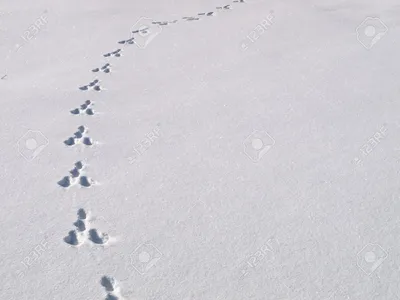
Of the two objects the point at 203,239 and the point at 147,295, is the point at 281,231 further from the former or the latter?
the point at 147,295

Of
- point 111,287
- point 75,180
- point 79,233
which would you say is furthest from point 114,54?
point 111,287

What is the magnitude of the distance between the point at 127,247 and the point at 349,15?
4.55m

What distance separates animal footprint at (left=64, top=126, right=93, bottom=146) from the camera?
3.48 metres

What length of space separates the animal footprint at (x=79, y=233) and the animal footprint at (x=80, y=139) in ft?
2.84


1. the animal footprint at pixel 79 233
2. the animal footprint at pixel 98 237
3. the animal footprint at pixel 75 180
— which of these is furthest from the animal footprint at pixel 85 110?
the animal footprint at pixel 98 237

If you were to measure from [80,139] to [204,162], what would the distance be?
0.95 metres

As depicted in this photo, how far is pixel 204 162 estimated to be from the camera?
3.16m

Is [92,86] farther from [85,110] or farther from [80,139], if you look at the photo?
[80,139]

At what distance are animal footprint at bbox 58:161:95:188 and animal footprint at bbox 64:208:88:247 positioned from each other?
304 mm

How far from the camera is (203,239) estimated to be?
2.47 meters

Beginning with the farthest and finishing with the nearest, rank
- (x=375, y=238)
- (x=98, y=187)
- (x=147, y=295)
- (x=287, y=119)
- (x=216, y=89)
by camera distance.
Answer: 1. (x=216, y=89)
2. (x=287, y=119)
3. (x=98, y=187)
4. (x=375, y=238)
5. (x=147, y=295)

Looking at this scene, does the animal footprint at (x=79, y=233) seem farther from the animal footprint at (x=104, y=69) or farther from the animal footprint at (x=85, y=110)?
the animal footprint at (x=104, y=69)

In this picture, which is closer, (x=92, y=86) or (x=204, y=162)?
(x=204, y=162)

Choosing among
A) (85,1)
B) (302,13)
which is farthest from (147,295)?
(85,1)
